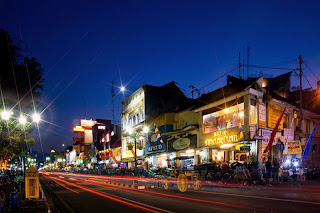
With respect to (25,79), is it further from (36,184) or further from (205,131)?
(205,131)

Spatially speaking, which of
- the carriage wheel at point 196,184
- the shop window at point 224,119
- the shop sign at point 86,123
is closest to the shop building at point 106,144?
the shop sign at point 86,123

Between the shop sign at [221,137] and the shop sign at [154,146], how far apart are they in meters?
8.20

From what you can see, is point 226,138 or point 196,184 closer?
point 196,184

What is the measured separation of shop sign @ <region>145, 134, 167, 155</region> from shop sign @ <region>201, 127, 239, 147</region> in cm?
820

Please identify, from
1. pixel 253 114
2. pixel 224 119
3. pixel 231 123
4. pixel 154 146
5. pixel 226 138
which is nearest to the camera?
pixel 253 114

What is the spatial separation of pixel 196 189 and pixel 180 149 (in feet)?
51.6

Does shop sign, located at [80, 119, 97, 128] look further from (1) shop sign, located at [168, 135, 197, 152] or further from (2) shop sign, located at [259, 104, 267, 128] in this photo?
(2) shop sign, located at [259, 104, 267, 128]

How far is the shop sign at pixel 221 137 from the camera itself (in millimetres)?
24831

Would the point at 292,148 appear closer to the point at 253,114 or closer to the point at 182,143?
the point at 253,114

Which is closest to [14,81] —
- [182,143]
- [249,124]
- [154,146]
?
[249,124]

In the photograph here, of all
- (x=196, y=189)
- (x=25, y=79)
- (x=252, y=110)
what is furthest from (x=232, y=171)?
(x=25, y=79)

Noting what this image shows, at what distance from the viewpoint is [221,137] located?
86.6 ft

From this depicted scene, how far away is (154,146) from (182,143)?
24.2ft

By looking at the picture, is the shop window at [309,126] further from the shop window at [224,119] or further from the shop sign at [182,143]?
the shop sign at [182,143]
